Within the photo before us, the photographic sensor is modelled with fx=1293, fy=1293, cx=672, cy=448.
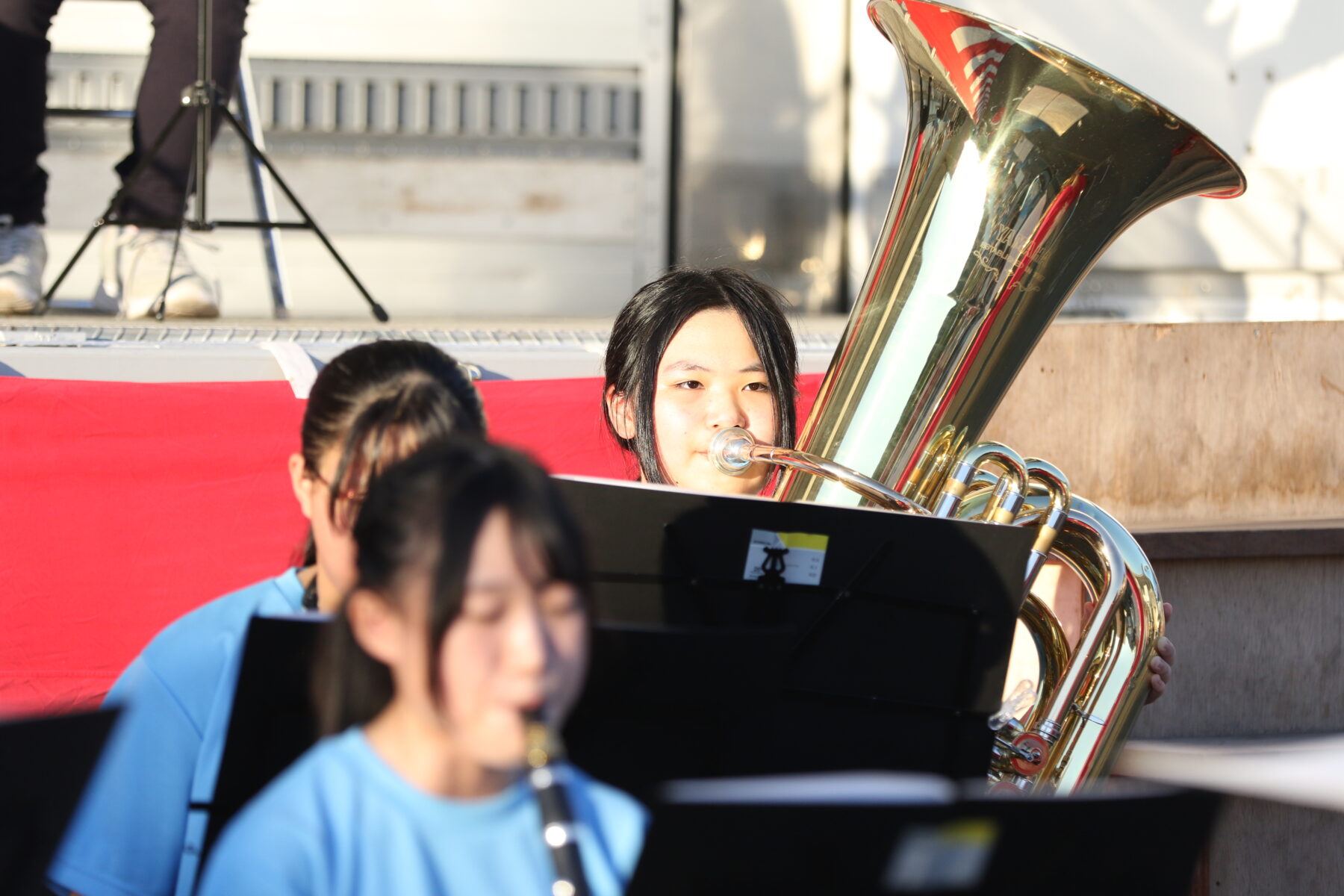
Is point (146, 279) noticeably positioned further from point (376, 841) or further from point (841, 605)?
point (376, 841)

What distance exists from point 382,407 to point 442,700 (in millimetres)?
277

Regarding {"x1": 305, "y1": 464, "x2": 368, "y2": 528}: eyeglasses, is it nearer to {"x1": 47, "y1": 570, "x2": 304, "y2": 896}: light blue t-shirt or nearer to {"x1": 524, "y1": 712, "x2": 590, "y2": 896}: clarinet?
{"x1": 47, "y1": 570, "x2": 304, "y2": 896}: light blue t-shirt

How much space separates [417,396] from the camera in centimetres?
83

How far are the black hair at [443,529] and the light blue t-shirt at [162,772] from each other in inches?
5.9

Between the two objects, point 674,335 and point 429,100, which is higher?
point 429,100

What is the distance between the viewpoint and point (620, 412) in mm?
1447

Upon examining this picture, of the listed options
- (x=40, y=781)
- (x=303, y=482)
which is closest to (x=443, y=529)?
(x=40, y=781)

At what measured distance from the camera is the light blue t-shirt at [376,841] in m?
0.63

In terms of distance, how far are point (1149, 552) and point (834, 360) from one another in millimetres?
613

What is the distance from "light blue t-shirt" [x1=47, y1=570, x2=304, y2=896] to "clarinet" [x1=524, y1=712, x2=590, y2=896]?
0.86 ft

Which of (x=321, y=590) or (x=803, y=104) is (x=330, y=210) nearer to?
(x=803, y=104)

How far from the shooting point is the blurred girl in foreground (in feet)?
1.94

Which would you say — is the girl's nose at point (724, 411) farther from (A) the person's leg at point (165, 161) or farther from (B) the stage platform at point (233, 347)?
(A) the person's leg at point (165, 161)

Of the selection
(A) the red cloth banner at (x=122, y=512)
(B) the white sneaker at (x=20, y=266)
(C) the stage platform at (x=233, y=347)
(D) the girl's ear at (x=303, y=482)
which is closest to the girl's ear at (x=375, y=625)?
(D) the girl's ear at (x=303, y=482)
